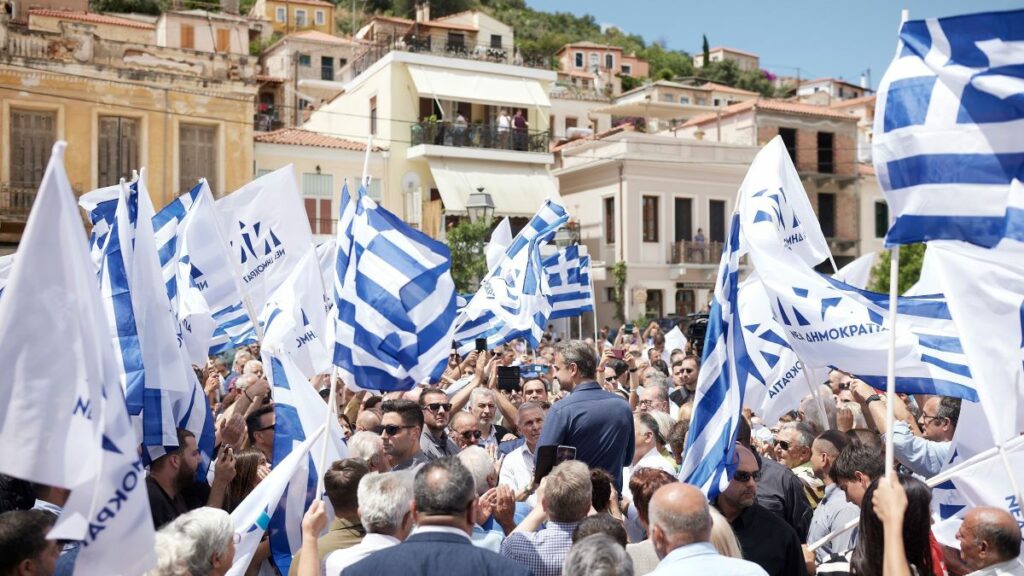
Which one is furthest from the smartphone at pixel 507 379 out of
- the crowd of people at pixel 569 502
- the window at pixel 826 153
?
the window at pixel 826 153

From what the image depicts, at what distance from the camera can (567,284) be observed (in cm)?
1430

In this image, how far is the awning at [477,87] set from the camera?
3469cm

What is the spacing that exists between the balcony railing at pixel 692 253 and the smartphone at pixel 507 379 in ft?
95.8

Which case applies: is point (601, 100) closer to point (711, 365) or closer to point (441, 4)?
point (441, 4)

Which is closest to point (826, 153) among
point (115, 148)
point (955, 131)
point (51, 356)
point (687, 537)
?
point (115, 148)

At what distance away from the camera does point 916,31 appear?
459 cm

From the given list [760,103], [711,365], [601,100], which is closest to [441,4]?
[601,100]

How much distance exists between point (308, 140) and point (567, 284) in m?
20.4

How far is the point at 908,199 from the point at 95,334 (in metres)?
3.24

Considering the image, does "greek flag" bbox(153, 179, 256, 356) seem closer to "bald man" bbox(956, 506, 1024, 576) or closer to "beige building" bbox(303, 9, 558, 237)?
"bald man" bbox(956, 506, 1024, 576)

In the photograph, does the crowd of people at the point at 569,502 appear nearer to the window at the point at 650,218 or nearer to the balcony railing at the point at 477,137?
the balcony railing at the point at 477,137

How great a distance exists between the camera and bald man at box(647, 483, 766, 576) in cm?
394

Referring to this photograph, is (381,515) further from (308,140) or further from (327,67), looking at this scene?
(327,67)

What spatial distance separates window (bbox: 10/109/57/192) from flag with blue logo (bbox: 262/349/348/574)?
76.3 ft
